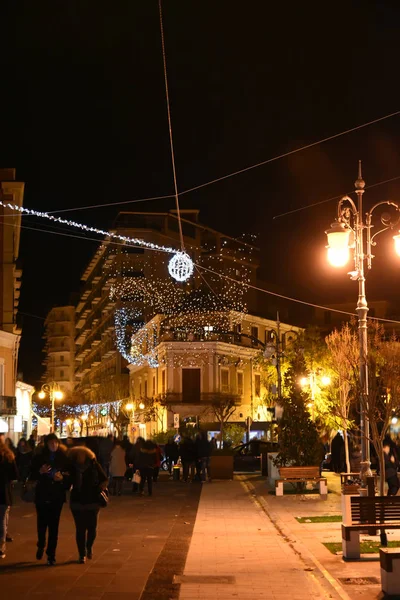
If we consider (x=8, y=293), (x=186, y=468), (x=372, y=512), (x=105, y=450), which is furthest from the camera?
(x=8, y=293)

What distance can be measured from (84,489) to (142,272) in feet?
232

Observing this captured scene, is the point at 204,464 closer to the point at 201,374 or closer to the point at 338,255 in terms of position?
the point at 338,255

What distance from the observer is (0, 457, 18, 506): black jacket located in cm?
1217

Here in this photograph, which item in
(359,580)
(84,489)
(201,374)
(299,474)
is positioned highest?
(201,374)

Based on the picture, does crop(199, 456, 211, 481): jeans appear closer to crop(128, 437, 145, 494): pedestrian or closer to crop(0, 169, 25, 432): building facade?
crop(128, 437, 145, 494): pedestrian

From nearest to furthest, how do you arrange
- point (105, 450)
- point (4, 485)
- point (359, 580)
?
point (359, 580) < point (4, 485) < point (105, 450)

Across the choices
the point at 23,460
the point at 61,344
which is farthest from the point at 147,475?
the point at 61,344

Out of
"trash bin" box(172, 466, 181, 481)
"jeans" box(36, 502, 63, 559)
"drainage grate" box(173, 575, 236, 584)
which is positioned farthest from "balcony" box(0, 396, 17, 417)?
"drainage grate" box(173, 575, 236, 584)

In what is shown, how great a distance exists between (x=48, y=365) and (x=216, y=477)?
100137 millimetres

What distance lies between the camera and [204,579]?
1030 cm

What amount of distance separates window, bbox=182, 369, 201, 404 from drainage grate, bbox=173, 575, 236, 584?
175ft

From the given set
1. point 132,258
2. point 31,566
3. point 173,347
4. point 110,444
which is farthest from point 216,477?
point 132,258

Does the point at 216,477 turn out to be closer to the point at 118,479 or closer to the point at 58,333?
the point at 118,479

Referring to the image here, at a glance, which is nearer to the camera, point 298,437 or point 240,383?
point 298,437
